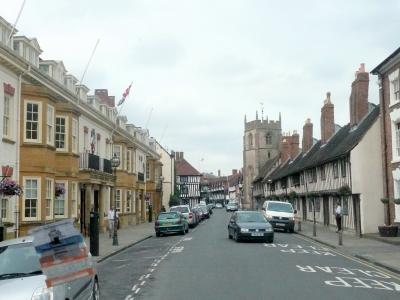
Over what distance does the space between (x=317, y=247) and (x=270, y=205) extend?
11.7 m

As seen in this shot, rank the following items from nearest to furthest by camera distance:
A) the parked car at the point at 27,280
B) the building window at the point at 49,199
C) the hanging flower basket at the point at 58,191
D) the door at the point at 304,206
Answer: the parked car at the point at 27,280 < the building window at the point at 49,199 < the hanging flower basket at the point at 58,191 < the door at the point at 304,206

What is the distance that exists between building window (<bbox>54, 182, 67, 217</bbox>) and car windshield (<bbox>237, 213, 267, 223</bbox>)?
29.7 feet

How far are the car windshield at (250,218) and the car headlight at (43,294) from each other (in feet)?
61.4

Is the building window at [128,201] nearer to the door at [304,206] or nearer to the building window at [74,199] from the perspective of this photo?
the building window at [74,199]

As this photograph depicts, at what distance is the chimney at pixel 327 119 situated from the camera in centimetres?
4381

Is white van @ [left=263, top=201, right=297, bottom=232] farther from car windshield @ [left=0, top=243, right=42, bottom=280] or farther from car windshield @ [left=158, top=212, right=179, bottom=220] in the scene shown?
car windshield @ [left=0, top=243, right=42, bottom=280]

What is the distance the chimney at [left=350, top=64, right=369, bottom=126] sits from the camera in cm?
3447

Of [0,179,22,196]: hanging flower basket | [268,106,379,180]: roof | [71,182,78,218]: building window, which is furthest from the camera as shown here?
[268,106,379,180]: roof

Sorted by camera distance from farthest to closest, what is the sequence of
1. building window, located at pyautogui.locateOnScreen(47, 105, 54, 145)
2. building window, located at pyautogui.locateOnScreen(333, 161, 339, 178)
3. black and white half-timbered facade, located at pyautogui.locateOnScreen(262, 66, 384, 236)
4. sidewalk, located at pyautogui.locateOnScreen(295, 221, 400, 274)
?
building window, located at pyautogui.locateOnScreen(333, 161, 339, 178)
black and white half-timbered facade, located at pyautogui.locateOnScreen(262, 66, 384, 236)
building window, located at pyautogui.locateOnScreen(47, 105, 54, 145)
sidewalk, located at pyautogui.locateOnScreen(295, 221, 400, 274)

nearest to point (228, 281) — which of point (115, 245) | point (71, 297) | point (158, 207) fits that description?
point (71, 297)

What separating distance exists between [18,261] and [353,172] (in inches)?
978

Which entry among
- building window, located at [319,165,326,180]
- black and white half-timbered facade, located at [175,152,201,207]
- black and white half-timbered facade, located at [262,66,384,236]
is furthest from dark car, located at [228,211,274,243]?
black and white half-timbered facade, located at [175,152,201,207]

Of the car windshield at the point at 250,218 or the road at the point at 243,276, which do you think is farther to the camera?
the car windshield at the point at 250,218

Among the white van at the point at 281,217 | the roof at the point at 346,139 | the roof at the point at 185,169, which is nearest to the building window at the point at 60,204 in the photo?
the white van at the point at 281,217
